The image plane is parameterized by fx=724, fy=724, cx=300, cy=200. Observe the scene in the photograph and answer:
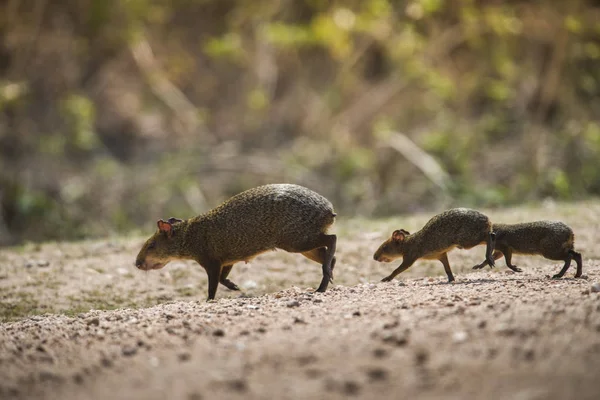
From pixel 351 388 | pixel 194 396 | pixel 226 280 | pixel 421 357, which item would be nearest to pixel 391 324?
pixel 421 357

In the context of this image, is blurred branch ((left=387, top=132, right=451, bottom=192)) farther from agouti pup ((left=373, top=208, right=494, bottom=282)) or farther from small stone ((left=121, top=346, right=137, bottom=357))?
small stone ((left=121, top=346, right=137, bottom=357))

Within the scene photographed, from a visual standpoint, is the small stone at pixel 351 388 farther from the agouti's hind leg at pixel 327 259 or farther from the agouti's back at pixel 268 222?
the agouti's back at pixel 268 222

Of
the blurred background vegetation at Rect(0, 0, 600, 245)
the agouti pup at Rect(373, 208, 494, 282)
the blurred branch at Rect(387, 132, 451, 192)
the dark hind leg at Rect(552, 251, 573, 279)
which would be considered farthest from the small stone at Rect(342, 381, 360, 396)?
A: the blurred branch at Rect(387, 132, 451, 192)

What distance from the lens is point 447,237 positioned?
6676mm

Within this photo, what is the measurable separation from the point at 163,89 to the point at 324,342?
15.7m

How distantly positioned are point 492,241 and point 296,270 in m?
2.41

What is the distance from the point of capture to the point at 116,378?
378 centimetres

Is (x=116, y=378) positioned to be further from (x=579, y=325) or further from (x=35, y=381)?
(x=579, y=325)

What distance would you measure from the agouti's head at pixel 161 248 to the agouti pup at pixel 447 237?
2.11 meters

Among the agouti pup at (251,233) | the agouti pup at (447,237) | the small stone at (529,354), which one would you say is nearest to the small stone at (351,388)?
the small stone at (529,354)

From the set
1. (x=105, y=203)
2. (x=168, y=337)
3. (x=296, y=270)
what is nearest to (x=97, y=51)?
(x=105, y=203)

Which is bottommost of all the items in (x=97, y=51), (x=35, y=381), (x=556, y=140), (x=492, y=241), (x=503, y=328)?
(x=35, y=381)

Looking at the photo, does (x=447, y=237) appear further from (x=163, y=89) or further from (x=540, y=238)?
(x=163, y=89)

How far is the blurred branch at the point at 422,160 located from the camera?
44.0 ft
